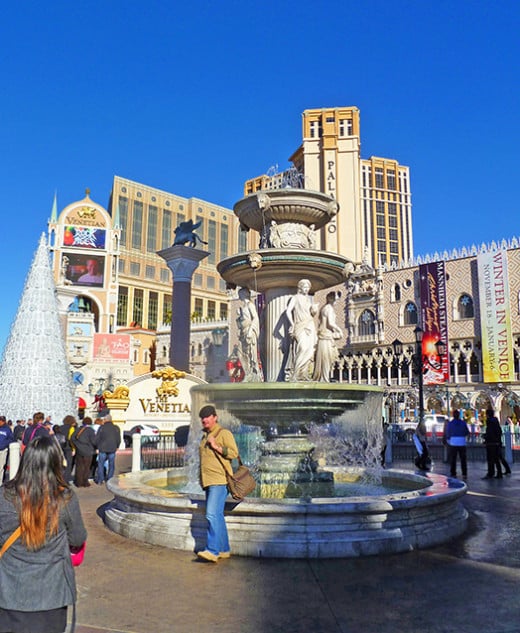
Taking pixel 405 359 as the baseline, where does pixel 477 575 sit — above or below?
below

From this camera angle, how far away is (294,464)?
8367 mm

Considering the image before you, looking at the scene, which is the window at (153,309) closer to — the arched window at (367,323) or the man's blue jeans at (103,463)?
the arched window at (367,323)

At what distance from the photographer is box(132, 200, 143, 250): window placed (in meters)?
83.9

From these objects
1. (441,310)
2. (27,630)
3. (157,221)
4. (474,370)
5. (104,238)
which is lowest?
(27,630)

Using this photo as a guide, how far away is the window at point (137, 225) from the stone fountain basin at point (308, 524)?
80143 millimetres

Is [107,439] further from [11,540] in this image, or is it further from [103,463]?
[11,540]

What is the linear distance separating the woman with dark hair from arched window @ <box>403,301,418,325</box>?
4487cm

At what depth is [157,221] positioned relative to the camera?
3423 inches

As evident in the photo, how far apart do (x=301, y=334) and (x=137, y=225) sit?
79.1m

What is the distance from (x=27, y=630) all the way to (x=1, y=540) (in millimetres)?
389

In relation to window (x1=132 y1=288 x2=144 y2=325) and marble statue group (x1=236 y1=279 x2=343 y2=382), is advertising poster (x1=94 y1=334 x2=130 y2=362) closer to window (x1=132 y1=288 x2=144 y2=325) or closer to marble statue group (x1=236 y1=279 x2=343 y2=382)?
window (x1=132 y1=288 x2=144 y2=325)

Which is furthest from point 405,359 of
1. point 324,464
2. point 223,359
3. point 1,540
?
point 1,540

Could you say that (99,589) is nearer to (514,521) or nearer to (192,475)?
(192,475)

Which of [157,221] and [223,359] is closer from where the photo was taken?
[223,359]
